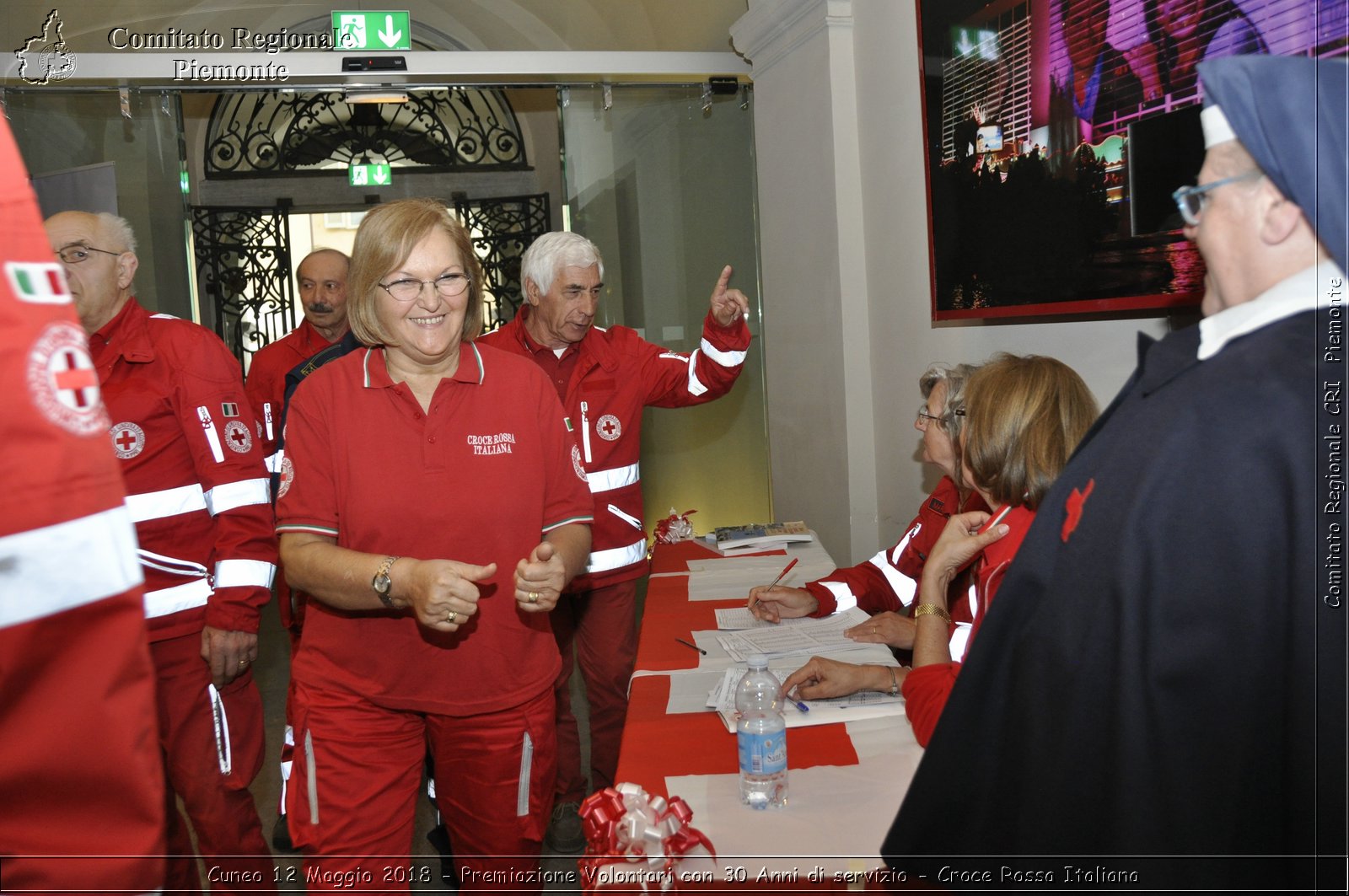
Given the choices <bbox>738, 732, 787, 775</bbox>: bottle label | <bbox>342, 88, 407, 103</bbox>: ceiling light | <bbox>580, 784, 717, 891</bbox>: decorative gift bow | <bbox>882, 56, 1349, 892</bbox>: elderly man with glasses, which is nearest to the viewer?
<bbox>882, 56, 1349, 892</bbox>: elderly man with glasses

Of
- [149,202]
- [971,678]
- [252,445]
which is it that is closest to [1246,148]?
[971,678]

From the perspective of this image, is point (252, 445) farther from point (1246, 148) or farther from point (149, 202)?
point (149, 202)

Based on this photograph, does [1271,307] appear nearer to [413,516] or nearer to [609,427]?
[413,516]

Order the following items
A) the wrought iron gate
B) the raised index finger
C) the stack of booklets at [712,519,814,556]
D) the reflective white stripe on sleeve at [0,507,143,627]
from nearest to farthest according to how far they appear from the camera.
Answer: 1. the reflective white stripe on sleeve at [0,507,143,627]
2. the raised index finger
3. the stack of booklets at [712,519,814,556]
4. the wrought iron gate

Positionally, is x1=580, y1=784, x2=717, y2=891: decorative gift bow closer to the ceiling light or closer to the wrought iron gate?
the ceiling light

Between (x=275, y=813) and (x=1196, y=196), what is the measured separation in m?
3.65

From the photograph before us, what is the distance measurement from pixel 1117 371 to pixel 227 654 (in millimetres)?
2352

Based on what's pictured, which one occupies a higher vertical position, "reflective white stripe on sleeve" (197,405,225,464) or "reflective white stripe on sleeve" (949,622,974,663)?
"reflective white stripe on sleeve" (197,405,225,464)

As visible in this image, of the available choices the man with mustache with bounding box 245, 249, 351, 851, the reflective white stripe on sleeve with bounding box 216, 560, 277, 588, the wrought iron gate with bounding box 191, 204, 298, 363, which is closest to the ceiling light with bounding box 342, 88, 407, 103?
the man with mustache with bounding box 245, 249, 351, 851

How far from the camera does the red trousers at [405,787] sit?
1.81m

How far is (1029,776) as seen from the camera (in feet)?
3.77

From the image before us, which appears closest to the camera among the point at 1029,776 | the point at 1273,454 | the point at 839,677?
the point at 1273,454

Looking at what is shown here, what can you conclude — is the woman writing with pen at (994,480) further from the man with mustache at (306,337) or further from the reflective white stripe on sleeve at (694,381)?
the man with mustache at (306,337)

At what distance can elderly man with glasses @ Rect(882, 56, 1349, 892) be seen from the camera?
3.24ft
